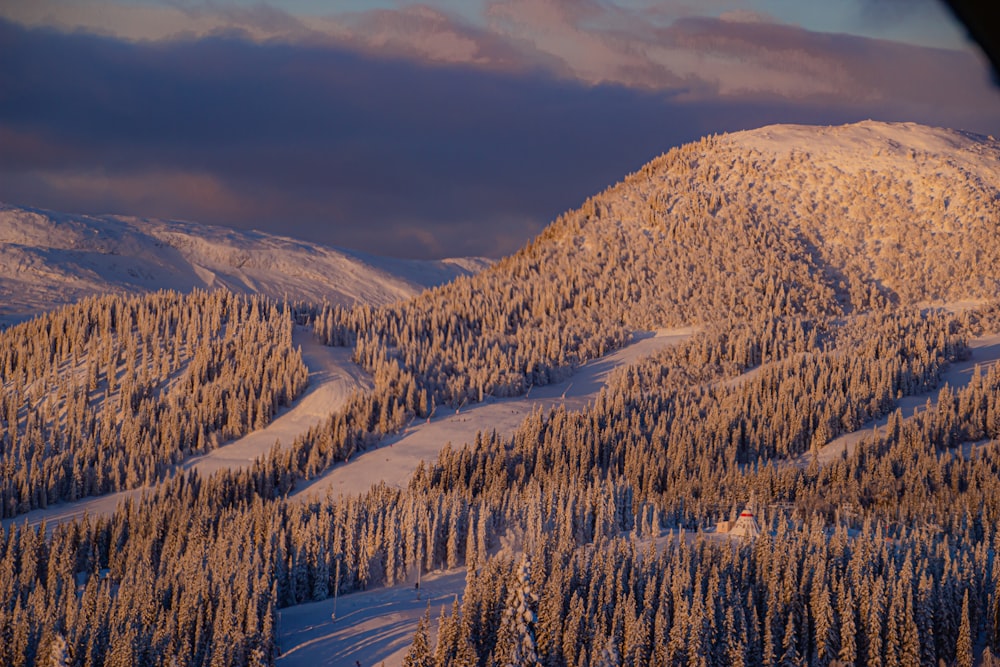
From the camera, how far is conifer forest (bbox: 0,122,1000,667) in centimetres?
8425

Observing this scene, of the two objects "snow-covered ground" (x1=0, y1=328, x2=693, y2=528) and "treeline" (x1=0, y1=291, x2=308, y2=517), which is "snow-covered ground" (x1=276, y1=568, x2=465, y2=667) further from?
"treeline" (x1=0, y1=291, x2=308, y2=517)

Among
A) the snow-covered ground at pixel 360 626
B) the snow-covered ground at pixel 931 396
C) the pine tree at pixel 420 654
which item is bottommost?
the snow-covered ground at pixel 360 626

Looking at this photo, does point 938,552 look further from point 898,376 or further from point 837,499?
point 898,376

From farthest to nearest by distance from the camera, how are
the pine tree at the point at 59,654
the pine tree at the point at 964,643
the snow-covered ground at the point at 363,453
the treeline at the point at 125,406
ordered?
the treeline at the point at 125,406 → the snow-covered ground at the point at 363,453 → the pine tree at the point at 964,643 → the pine tree at the point at 59,654

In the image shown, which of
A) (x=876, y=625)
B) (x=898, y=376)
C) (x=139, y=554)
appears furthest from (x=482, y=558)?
(x=898, y=376)

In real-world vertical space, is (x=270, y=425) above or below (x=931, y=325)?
below

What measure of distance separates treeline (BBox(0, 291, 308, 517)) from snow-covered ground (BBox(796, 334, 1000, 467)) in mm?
83256

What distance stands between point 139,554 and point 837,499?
78129mm

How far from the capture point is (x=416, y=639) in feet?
Result: 274

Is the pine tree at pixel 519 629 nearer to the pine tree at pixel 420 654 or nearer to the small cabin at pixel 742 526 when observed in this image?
the pine tree at pixel 420 654

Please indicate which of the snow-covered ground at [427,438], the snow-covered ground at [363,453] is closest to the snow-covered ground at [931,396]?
the snow-covered ground at [427,438]

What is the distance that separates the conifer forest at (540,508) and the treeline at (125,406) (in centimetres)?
53

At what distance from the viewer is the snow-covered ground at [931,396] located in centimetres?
15712

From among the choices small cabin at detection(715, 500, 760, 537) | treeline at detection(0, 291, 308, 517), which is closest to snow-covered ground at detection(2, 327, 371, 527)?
treeline at detection(0, 291, 308, 517)
